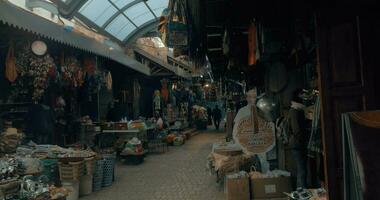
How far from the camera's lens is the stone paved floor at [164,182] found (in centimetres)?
841

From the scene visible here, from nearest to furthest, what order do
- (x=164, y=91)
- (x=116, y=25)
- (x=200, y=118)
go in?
(x=116, y=25)
(x=164, y=91)
(x=200, y=118)

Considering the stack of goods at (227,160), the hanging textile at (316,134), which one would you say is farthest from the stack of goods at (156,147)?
the hanging textile at (316,134)

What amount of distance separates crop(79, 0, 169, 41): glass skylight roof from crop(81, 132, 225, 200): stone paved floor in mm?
7836

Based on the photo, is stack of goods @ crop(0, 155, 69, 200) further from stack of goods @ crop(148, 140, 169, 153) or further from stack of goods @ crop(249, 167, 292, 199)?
stack of goods @ crop(148, 140, 169, 153)

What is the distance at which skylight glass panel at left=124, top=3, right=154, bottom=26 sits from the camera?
20513 millimetres

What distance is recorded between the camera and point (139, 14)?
21.8 metres

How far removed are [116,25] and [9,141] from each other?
1408cm

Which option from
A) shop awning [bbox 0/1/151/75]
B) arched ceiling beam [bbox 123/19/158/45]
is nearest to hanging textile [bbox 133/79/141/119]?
arched ceiling beam [bbox 123/19/158/45]

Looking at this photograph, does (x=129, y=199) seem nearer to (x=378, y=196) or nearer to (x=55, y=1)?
(x=378, y=196)

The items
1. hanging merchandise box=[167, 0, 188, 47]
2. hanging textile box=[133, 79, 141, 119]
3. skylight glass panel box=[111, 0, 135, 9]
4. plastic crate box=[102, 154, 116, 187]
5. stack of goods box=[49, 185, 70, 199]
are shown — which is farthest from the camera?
hanging textile box=[133, 79, 141, 119]

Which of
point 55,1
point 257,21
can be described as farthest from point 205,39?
point 55,1

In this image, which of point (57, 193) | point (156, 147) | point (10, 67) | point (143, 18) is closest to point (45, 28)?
point (10, 67)

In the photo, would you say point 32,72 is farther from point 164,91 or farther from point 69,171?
point 164,91

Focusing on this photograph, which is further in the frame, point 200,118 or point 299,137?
point 200,118
